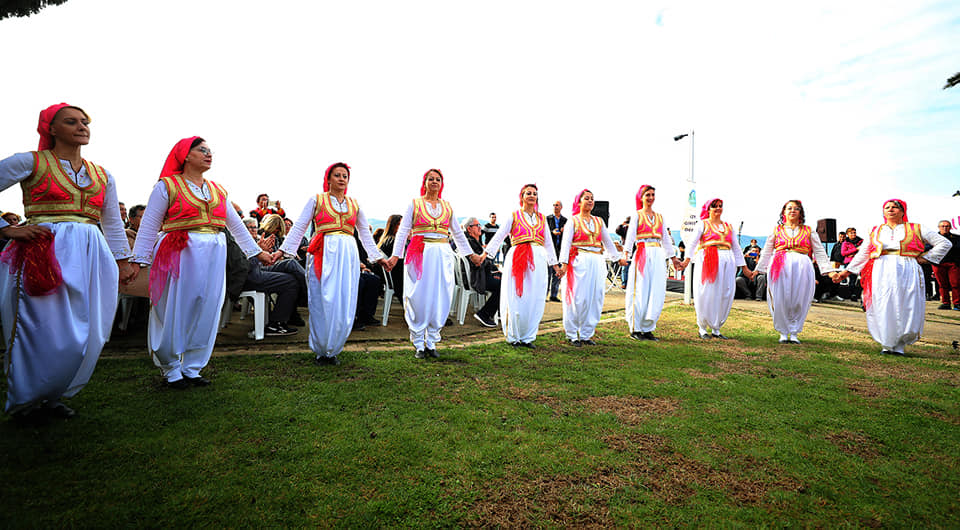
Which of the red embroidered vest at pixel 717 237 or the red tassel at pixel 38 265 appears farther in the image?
the red embroidered vest at pixel 717 237

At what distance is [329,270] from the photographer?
175 inches

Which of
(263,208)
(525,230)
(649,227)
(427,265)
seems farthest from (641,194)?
(263,208)

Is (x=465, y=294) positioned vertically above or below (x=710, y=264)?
below

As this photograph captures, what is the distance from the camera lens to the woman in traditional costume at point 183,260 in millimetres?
3500

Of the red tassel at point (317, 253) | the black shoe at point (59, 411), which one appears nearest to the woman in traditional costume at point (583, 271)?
the red tassel at point (317, 253)

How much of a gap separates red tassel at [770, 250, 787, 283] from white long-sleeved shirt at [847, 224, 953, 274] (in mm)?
832

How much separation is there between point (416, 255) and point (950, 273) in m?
14.4

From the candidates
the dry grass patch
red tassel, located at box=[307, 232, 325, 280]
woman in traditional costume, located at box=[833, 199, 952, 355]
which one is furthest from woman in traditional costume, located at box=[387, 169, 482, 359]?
woman in traditional costume, located at box=[833, 199, 952, 355]

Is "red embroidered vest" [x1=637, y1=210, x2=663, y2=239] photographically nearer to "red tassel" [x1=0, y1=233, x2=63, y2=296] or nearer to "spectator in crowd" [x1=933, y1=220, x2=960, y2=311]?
"red tassel" [x1=0, y1=233, x2=63, y2=296]

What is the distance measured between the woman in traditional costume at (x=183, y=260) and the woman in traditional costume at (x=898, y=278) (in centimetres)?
771

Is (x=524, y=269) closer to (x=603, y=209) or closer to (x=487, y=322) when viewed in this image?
(x=487, y=322)

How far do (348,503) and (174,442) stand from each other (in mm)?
1229

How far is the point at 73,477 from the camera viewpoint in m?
2.16

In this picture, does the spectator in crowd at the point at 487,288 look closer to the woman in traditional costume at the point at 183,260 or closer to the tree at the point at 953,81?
the woman in traditional costume at the point at 183,260
